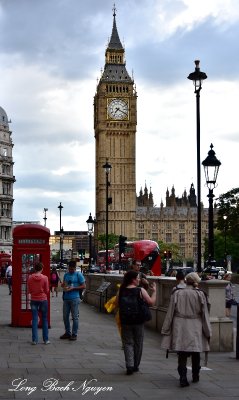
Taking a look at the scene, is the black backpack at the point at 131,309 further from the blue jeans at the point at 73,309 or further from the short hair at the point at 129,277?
the blue jeans at the point at 73,309

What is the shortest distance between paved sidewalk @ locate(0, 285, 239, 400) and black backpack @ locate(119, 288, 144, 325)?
2.62 feet

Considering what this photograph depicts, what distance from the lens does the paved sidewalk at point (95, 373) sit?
10.5 metres

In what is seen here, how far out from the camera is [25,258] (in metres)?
19.5

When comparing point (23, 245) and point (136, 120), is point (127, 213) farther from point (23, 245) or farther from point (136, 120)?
point (23, 245)

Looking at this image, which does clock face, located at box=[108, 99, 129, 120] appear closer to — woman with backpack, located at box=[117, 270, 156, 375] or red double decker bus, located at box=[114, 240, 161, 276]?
red double decker bus, located at box=[114, 240, 161, 276]

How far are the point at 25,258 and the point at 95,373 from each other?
25.5ft

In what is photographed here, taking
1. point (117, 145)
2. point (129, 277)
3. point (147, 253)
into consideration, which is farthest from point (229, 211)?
point (117, 145)

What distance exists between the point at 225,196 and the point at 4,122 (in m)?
64.0

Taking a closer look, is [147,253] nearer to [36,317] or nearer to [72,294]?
[72,294]

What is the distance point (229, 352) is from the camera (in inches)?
621

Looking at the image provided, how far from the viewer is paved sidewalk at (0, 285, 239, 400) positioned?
10469 mm

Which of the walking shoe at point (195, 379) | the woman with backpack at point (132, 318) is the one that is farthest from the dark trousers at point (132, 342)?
the walking shoe at point (195, 379)

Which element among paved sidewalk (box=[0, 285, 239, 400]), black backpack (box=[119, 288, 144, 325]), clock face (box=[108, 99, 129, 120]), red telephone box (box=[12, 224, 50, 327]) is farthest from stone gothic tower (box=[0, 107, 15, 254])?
black backpack (box=[119, 288, 144, 325])

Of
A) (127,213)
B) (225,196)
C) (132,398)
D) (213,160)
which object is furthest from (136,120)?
(132,398)
